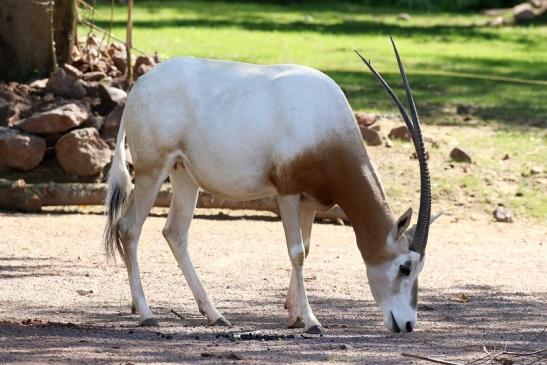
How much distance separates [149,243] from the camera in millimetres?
9945

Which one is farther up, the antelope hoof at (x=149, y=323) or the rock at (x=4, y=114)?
the antelope hoof at (x=149, y=323)

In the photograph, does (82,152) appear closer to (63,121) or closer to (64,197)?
(63,121)

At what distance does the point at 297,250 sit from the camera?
7.18 metres

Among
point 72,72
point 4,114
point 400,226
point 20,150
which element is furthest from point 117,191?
point 72,72

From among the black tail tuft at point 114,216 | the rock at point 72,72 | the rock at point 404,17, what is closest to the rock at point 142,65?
the rock at point 72,72

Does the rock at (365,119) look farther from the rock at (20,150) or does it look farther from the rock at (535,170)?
the rock at (20,150)

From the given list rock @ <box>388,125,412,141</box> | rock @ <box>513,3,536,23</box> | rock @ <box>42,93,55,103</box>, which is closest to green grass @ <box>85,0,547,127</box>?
rock @ <box>513,3,536,23</box>

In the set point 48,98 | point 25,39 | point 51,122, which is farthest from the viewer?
point 25,39

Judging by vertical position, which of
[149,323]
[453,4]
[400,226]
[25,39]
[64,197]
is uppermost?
[400,226]

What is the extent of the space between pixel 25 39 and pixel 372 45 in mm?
8479

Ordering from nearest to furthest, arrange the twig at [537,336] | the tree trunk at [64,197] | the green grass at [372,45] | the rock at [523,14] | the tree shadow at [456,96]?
the twig at [537,336], the tree trunk at [64,197], the tree shadow at [456,96], the green grass at [372,45], the rock at [523,14]

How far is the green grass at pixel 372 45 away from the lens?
15.3 meters

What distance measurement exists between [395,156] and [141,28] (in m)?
9.46

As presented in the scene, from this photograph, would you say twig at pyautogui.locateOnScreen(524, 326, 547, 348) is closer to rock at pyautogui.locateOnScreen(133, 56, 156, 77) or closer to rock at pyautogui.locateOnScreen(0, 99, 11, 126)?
rock at pyautogui.locateOnScreen(0, 99, 11, 126)
